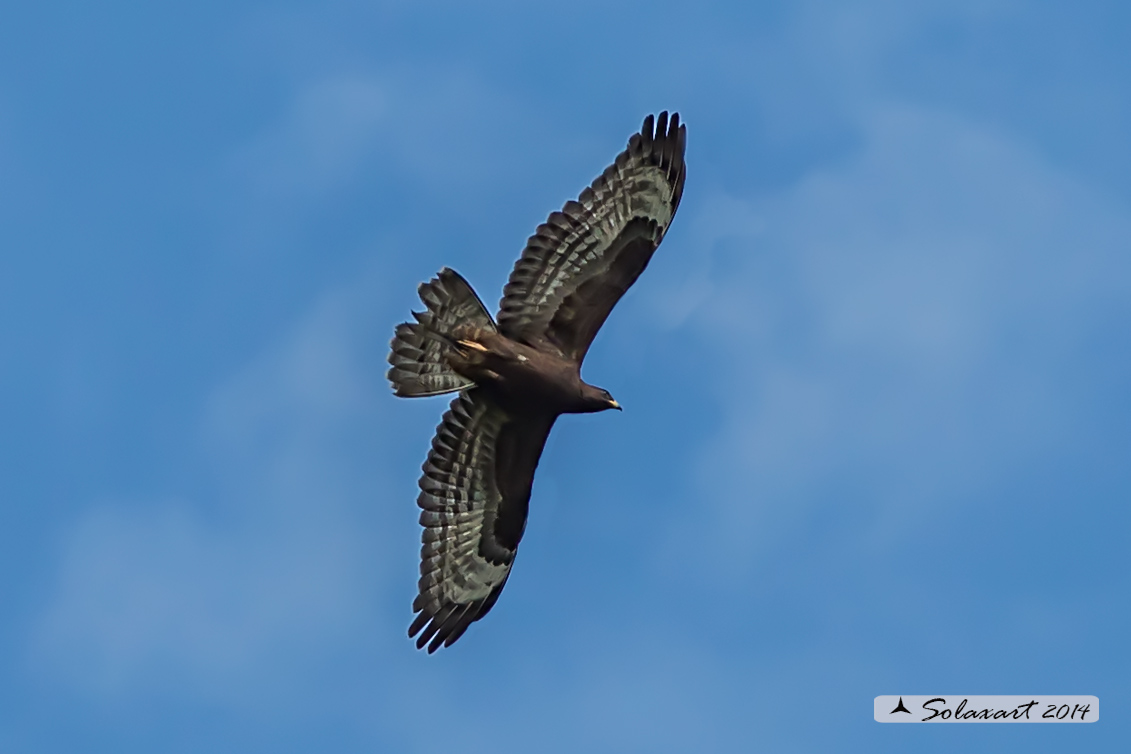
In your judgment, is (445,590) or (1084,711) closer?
(1084,711)

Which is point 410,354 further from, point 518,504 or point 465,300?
point 518,504

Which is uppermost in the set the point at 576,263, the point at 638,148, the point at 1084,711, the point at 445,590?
the point at 638,148

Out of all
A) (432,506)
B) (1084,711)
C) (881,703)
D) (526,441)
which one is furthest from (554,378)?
(1084,711)

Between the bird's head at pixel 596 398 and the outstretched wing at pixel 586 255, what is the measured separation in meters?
0.32

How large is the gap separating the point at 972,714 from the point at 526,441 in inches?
183

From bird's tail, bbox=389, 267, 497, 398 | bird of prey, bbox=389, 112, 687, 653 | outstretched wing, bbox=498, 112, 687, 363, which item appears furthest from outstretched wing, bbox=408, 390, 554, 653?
outstretched wing, bbox=498, 112, 687, 363

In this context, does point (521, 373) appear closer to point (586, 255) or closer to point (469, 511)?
point (586, 255)

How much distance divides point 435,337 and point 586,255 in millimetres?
1513

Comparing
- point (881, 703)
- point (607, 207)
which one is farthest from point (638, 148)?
point (881, 703)

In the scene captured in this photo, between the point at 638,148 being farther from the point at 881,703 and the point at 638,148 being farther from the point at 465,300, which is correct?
the point at 881,703

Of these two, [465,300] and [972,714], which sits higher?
[465,300]

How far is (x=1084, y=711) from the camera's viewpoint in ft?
A: 43.4

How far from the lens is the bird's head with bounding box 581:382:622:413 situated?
1332 cm

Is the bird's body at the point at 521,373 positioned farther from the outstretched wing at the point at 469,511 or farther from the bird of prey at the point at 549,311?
the outstretched wing at the point at 469,511
